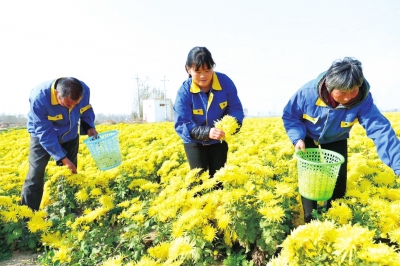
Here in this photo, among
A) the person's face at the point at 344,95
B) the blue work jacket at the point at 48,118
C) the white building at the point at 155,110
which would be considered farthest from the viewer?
the white building at the point at 155,110

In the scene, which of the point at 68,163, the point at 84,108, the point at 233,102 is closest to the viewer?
the point at 233,102

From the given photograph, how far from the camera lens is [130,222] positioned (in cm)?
277

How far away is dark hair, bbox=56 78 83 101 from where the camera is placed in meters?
2.73

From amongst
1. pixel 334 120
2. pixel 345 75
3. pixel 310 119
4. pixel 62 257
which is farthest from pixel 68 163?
pixel 345 75

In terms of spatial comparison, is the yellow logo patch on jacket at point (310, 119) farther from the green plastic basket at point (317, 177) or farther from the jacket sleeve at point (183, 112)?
the jacket sleeve at point (183, 112)

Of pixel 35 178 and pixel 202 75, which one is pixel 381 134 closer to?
Answer: pixel 202 75

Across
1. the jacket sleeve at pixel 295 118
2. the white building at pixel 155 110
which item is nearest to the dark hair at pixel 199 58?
the jacket sleeve at pixel 295 118

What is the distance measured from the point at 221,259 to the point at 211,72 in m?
1.62

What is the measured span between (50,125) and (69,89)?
62 centimetres

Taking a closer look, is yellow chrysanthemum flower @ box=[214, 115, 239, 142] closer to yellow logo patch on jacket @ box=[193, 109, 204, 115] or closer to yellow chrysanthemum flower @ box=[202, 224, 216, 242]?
yellow logo patch on jacket @ box=[193, 109, 204, 115]

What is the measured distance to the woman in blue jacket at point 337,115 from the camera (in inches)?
78.0

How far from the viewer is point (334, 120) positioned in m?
2.30

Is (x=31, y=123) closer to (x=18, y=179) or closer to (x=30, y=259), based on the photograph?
(x=18, y=179)

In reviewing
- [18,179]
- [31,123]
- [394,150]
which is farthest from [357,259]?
[18,179]
